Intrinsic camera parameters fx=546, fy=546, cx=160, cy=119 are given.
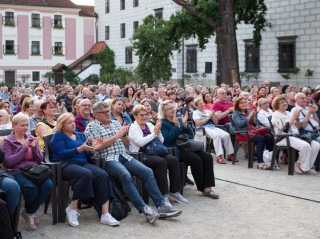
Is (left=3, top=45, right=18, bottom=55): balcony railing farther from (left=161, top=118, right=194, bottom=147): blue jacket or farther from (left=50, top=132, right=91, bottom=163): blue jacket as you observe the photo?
(left=50, top=132, right=91, bottom=163): blue jacket

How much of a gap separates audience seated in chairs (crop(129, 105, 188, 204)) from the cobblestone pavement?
312 mm

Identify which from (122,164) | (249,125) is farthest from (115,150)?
(249,125)

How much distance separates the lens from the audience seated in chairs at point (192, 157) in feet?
28.1

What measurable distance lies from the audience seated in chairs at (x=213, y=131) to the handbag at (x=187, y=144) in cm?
316

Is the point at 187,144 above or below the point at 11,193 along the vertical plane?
above

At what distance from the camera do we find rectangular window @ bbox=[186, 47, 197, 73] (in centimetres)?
4253

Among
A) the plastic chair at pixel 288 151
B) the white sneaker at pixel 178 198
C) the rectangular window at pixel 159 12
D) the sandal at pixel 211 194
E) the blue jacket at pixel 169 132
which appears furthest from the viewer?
Result: the rectangular window at pixel 159 12

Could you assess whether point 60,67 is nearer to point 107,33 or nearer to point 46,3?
point 107,33

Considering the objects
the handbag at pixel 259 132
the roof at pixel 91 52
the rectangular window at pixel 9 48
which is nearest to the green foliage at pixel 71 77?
the roof at pixel 91 52

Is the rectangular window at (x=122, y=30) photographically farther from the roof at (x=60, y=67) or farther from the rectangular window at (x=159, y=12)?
the rectangular window at (x=159, y=12)

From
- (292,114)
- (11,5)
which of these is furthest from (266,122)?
(11,5)

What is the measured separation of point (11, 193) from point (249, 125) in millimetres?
6775

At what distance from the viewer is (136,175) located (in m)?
7.62

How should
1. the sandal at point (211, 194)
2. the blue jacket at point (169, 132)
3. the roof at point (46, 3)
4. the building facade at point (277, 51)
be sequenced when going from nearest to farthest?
1. the sandal at point (211, 194)
2. the blue jacket at point (169, 132)
3. the building facade at point (277, 51)
4. the roof at point (46, 3)
